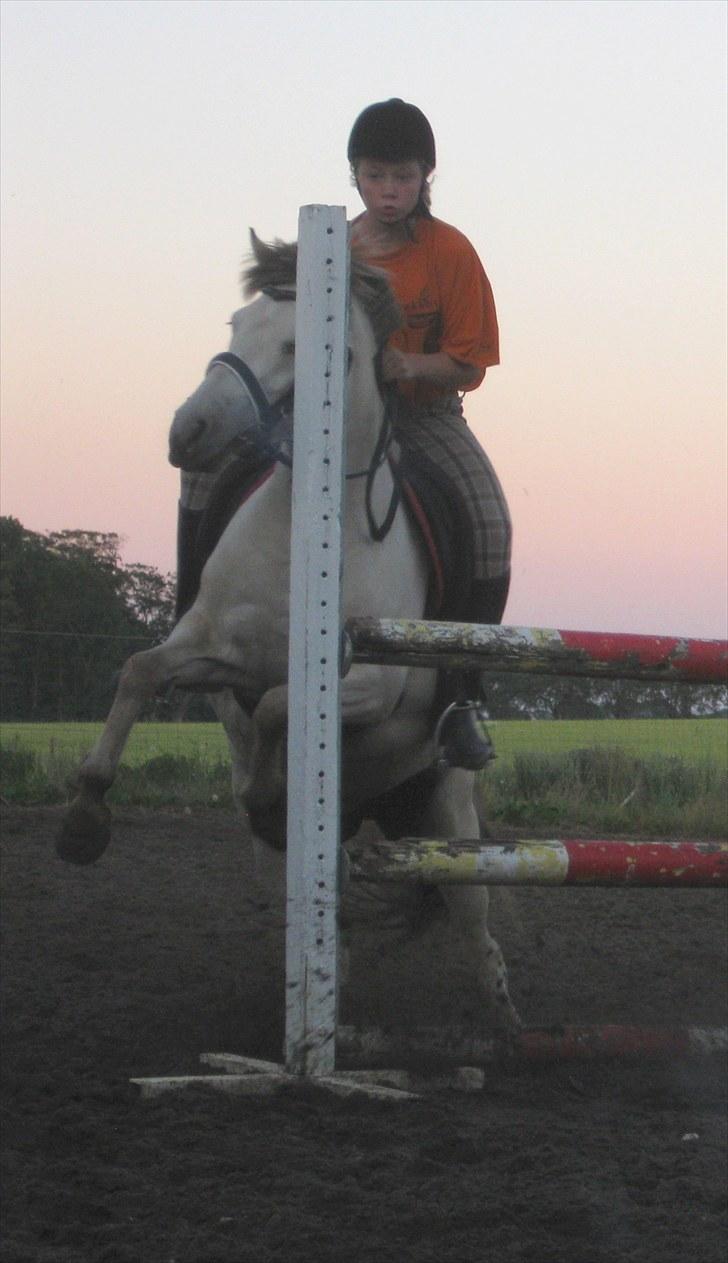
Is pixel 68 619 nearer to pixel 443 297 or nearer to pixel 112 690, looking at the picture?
pixel 112 690

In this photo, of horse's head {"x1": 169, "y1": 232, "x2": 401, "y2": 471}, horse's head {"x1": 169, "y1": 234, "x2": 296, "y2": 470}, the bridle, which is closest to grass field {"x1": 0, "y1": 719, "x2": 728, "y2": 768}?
the bridle

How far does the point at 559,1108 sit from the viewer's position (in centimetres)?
308

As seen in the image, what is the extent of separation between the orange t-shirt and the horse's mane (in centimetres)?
17

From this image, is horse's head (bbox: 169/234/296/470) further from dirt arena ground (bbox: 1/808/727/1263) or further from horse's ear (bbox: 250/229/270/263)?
dirt arena ground (bbox: 1/808/727/1263)

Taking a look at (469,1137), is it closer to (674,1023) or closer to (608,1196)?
(608,1196)

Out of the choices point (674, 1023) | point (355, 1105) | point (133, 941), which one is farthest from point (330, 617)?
point (133, 941)

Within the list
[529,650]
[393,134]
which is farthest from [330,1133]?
[393,134]

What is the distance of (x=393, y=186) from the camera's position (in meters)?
4.23

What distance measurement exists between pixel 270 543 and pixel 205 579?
0.71 ft

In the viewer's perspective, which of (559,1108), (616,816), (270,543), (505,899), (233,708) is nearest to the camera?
(559,1108)

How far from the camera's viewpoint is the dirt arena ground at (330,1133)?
212cm

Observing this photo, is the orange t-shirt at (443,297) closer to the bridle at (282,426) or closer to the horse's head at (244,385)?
the bridle at (282,426)

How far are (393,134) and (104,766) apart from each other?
2.09 metres

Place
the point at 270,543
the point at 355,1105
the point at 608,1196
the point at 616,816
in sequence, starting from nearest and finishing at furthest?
the point at 608,1196, the point at 355,1105, the point at 270,543, the point at 616,816
